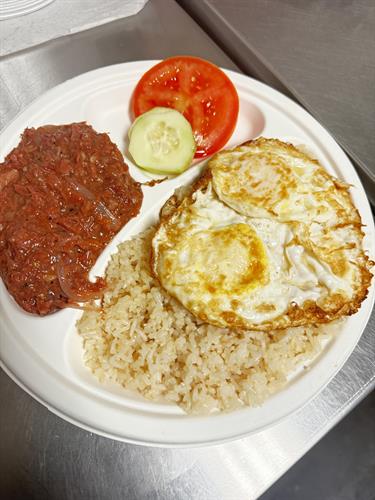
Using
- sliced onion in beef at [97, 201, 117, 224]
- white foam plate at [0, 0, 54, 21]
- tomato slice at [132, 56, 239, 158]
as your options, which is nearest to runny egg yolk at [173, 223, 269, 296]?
sliced onion in beef at [97, 201, 117, 224]

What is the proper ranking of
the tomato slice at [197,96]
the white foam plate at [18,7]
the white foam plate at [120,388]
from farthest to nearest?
the white foam plate at [18,7] → the tomato slice at [197,96] → the white foam plate at [120,388]

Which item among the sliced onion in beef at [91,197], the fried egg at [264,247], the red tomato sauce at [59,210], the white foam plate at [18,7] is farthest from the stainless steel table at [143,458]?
the white foam plate at [18,7]

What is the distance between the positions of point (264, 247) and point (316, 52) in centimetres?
242

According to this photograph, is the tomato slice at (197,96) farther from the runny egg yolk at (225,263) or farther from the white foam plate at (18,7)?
the white foam plate at (18,7)

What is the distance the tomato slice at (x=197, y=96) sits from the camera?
2.58 metres

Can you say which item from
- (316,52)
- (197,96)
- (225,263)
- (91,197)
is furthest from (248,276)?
(316,52)

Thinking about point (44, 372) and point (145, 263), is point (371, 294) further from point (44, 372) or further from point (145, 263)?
point (44, 372)

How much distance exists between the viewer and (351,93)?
3408 mm

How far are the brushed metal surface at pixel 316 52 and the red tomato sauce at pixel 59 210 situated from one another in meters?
1.66

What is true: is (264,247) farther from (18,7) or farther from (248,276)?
(18,7)

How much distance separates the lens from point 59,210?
219cm

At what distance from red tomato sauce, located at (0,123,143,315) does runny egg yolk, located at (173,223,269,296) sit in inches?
19.6

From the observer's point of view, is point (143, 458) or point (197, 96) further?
point (197, 96)

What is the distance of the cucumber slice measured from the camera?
2406mm
